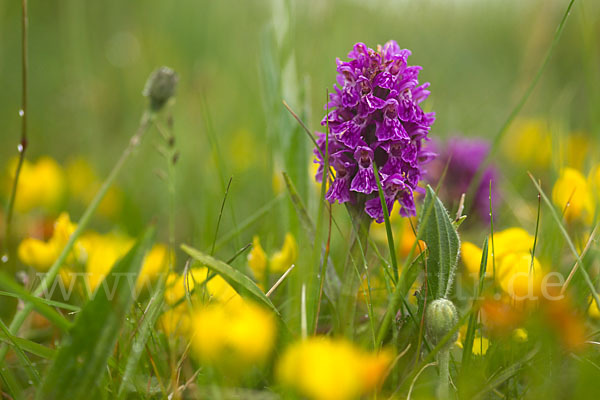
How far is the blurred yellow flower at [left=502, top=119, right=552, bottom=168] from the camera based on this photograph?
8.50ft

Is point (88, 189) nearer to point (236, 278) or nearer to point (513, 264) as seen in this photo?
point (236, 278)

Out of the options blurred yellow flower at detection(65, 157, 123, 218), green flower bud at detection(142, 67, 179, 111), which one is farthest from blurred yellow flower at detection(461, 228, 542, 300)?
blurred yellow flower at detection(65, 157, 123, 218)

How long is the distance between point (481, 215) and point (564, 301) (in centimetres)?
122

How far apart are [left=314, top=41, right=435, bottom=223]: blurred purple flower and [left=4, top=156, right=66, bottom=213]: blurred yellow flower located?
1.17 metres

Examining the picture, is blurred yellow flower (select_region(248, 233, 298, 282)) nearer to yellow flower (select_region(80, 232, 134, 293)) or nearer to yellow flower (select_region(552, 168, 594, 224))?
yellow flower (select_region(80, 232, 134, 293))

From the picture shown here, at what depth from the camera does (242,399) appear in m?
0.77

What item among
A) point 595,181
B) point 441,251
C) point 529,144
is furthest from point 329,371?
point 529,144

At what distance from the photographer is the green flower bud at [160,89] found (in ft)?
4.10

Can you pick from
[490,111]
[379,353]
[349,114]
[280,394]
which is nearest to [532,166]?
[490,111]

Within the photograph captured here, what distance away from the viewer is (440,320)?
0.85 meters

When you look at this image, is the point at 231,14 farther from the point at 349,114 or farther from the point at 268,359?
the point at 268,359

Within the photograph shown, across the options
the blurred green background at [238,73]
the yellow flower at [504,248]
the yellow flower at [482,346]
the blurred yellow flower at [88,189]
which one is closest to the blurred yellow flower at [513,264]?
the yellow flower at [504,248]

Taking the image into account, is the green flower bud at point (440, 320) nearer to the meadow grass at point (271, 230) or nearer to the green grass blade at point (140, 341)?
the meadow grass at point (271, 230)

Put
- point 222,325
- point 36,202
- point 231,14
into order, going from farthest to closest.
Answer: point 231,14, point 36,202, point 222,325
